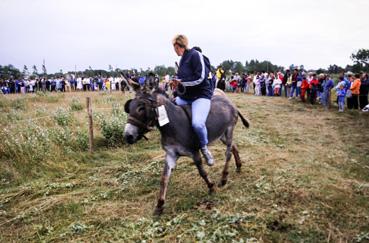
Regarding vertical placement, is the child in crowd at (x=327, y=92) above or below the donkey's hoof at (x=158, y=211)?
above

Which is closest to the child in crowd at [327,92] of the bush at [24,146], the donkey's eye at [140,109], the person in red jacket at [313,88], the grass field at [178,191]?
the person in red jacket at [313,88]

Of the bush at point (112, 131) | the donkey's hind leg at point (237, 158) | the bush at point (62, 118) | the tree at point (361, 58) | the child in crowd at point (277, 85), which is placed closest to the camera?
the donkey's hind leg at point (237, 158)

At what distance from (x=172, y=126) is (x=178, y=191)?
5.26 feet

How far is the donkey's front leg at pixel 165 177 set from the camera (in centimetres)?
526

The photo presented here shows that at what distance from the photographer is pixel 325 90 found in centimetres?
1750

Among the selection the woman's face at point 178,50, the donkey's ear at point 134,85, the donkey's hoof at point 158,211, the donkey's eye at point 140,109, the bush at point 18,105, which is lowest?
the donkey's hoof at point 158,211

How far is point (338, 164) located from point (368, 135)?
13.4ft

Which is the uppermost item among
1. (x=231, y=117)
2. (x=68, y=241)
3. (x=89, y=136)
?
(x=231, y=117)

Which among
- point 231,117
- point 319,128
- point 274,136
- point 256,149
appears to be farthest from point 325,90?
point 231,117

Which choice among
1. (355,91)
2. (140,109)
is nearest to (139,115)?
(140,109)

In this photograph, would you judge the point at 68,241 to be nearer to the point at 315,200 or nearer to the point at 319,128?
the point at 315,200

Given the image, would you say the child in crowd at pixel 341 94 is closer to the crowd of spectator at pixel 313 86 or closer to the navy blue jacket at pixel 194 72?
the crowd of spectator at pixel 313 86

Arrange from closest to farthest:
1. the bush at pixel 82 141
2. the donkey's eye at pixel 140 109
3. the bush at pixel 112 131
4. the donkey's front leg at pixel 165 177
A: the donkey's eye at pixel 140 109, the donkey's front leg at pixel 165 177, the bush at pixel 82 141, the bush at pixel 112 131

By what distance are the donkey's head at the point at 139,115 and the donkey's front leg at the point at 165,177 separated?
24.6 inches
